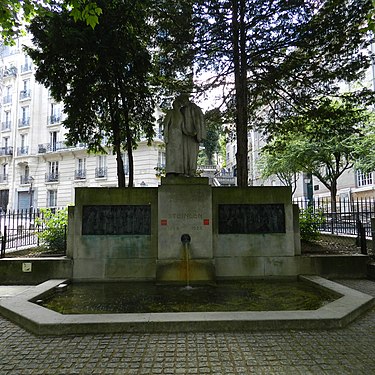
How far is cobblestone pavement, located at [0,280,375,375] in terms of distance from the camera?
3562mm

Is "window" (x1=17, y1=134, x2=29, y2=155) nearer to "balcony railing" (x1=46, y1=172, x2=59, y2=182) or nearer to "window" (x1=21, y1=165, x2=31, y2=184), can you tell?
"window" (x1=21, y1=165, x2=31, y2=184)

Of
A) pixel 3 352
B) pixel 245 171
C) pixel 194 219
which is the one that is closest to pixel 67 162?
pixel 245 171

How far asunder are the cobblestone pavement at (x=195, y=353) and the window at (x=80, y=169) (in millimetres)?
32416

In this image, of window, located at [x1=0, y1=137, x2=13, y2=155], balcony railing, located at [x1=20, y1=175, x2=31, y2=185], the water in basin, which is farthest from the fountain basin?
window, located at [x1=0, y1=137, x2=13, y2=155]

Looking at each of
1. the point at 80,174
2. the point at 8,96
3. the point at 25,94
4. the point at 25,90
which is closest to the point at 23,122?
the point at 25,94

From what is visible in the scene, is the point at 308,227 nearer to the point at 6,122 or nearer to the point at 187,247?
the point at 187,247

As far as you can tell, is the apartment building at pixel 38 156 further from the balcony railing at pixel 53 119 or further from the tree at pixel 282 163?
the tree at pixel 282 163

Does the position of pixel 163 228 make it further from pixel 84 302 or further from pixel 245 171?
pixel 245 171

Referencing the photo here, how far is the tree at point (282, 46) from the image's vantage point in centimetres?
1039

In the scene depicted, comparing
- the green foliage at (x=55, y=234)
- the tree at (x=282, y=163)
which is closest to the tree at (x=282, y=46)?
the green foliage at (x=55, y=234)

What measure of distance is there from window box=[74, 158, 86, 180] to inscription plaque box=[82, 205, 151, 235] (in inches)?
1127

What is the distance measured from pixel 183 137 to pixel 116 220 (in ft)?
9.24

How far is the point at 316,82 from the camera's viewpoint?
11438 millimetres

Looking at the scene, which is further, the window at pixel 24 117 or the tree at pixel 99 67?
the window at pixel 24 117
